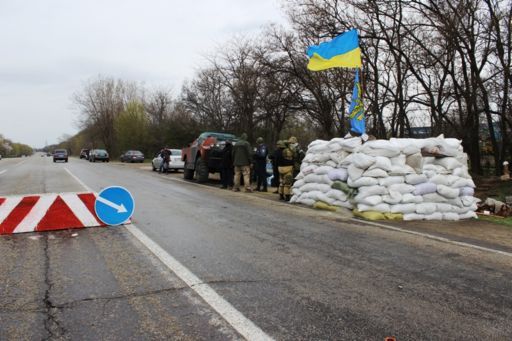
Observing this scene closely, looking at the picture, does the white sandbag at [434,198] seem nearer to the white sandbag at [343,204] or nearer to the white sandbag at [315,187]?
the white sandbag at [343,204]

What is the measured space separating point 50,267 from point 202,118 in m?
38.8

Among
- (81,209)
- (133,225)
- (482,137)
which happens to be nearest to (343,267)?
(133,225)

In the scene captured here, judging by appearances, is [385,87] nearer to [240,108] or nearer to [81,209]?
[240,108]

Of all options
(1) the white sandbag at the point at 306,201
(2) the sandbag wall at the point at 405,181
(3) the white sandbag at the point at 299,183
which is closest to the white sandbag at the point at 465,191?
(2) the sandbag wall at the point at 405,181

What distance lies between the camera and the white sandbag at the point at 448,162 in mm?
9359

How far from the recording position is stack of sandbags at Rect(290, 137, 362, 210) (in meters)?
9.90

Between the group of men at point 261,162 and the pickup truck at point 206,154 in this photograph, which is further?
the pickup truck at point 206,154

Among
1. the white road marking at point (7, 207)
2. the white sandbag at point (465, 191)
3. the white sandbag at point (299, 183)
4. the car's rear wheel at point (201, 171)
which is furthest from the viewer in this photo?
the car's rear wheel at point (201, 171)

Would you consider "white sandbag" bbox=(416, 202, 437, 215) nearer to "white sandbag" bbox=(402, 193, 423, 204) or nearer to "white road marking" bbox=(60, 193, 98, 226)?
"white sandbag" bbox=(402, 193, 423, 204)

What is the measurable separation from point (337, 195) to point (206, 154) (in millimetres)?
7829

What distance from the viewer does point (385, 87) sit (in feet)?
73.6

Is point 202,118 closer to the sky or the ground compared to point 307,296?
closer to the sky

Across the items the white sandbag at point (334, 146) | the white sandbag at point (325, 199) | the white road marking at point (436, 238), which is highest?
the white sandbag at point (334, 146)

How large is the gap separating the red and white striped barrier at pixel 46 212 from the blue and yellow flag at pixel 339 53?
6565 mm
